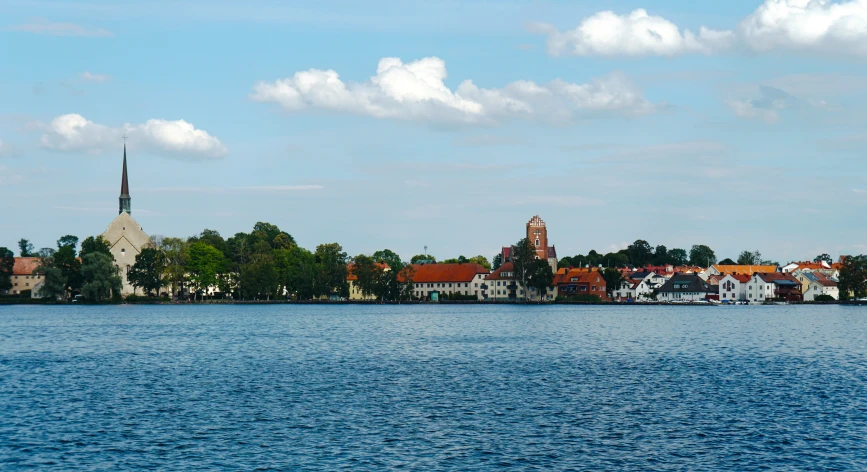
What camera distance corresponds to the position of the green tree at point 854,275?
496ft

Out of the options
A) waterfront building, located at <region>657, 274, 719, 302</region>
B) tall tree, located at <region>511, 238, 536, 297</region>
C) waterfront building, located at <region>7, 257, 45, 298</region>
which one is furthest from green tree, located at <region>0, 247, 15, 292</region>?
waterfront building, located at <region>657, 274, 719, 302</region>

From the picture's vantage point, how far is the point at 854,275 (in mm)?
151500

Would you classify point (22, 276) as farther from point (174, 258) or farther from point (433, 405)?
point (433, 405)

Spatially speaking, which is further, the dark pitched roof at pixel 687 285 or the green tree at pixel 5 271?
the green tree at pixel 5 271

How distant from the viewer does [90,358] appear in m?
51.9

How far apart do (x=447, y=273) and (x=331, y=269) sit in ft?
90.9

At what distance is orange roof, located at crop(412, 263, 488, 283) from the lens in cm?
17650

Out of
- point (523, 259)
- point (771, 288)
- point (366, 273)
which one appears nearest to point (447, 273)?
point (366, 273)

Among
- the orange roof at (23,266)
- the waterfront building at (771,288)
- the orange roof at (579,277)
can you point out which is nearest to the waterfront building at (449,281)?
the orange roof at (579,277)

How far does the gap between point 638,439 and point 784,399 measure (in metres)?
11.1

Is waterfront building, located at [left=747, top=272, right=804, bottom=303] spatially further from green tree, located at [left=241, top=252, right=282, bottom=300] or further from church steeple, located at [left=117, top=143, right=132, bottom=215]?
church steeple, located at [left=117, top=143, right=132, bottom=215]

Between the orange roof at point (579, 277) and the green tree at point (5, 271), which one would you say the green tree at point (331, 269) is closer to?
the orange roof at point (579, 277)

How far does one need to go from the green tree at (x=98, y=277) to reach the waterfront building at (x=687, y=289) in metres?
103

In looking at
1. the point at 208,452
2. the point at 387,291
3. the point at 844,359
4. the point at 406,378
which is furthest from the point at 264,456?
the point at 387,291
